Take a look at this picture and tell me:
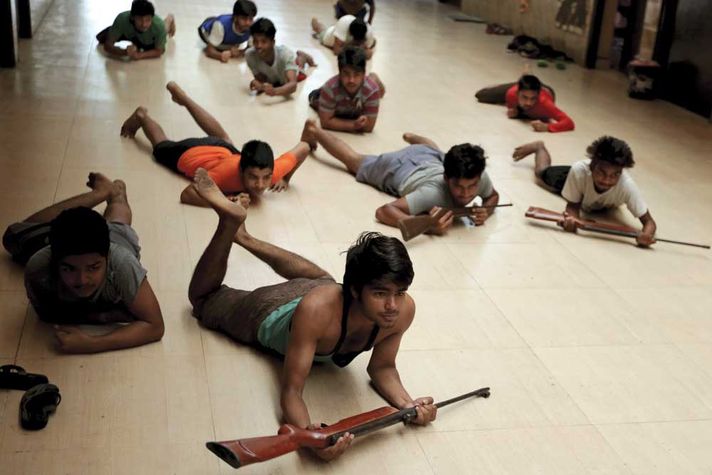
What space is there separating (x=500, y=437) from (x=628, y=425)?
17.2 inches

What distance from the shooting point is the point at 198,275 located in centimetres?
310

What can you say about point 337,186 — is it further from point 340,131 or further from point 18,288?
point 18,288

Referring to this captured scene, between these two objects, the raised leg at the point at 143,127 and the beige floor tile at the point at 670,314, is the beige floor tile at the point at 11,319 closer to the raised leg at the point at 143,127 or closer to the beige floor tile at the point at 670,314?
the raised leg at the point at 143,127

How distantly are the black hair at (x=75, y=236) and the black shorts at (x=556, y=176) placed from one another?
286 centimetres

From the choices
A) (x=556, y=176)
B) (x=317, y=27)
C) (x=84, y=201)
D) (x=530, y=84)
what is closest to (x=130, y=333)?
(x=84, y=201)

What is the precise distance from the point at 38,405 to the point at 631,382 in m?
1.91

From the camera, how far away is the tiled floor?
2607 mm

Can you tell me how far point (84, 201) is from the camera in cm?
364

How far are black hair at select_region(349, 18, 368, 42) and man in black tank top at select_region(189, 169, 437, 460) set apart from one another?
4.74 m

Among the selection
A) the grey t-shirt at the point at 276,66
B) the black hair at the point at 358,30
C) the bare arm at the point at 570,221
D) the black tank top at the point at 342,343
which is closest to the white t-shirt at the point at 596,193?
the bare arm at the point at 570,221

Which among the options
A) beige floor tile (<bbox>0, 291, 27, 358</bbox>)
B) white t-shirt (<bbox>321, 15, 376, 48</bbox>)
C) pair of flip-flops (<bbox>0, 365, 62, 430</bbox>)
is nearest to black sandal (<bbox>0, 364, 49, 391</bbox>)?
pair of flip-flops (<bbox>0, 365, 62, 430</bbox>)

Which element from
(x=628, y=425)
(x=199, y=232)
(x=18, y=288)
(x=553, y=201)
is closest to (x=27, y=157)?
(x=199, y=232)

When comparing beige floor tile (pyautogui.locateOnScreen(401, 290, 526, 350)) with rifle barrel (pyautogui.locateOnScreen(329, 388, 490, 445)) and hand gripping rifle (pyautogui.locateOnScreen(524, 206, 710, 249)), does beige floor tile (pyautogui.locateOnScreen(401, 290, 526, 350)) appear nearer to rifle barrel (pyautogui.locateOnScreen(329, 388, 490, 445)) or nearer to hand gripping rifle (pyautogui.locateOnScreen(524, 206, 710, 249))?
rifle barrel (pyautogui.locateOnScreen(329, 388, 490, 445))

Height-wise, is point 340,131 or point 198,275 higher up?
point 198,275
